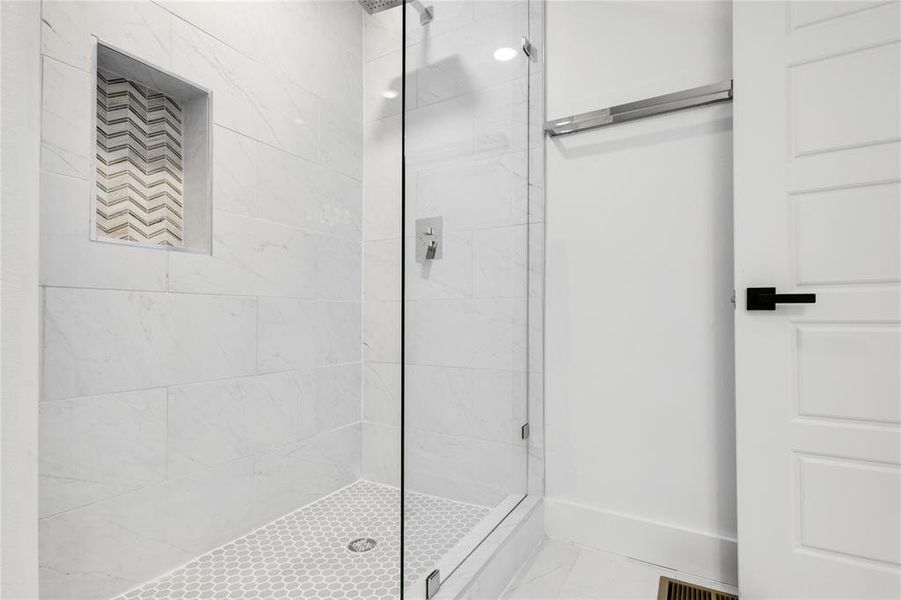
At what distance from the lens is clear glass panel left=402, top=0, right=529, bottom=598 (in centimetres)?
95

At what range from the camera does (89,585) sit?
45.3 inches

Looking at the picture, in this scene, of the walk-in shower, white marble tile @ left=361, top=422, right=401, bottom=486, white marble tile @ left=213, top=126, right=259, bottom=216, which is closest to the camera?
the walk-in shower

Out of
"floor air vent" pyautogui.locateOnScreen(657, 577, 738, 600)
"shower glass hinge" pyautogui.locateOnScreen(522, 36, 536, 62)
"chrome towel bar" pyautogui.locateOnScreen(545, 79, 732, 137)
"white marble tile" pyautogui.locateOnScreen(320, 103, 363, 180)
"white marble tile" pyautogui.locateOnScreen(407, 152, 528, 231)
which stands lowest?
"floor air vent" pyautogui.locateOnScreen(657, 577, 738, 600)

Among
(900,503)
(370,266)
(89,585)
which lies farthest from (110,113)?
(900,503)

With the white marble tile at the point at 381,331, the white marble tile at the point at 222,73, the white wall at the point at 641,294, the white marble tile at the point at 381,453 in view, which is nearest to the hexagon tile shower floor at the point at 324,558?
the white marble tile at the point at 381,453

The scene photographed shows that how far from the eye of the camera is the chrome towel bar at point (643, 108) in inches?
51.2

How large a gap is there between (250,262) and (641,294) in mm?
1302

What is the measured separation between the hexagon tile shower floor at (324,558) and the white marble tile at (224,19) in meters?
1.50

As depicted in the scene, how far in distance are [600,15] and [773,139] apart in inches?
27.9

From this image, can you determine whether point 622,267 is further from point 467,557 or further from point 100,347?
point 100,347

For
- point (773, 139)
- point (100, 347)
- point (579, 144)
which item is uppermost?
point (579, 144)

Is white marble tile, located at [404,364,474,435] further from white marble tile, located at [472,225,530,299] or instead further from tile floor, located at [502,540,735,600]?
tile floor, located at [502,540,735,600]

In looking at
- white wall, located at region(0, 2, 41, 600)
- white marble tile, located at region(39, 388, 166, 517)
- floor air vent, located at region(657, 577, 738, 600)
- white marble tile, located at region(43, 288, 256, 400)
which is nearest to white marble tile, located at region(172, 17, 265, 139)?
white marble tile, located at region(43, 288, 256, 400)

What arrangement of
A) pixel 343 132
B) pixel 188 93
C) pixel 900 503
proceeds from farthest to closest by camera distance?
1. pixel 343 132
2. pixel 188 93
3. pixel 900 503
